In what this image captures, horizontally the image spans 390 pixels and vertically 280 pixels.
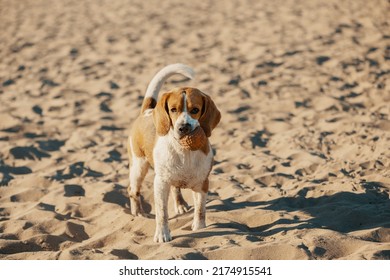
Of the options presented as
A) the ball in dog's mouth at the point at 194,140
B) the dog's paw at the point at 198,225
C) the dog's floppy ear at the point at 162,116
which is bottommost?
the dog's paw at the point at 198,225

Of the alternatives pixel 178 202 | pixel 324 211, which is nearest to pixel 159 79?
pixel 178 202

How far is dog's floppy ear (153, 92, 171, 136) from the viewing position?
12.5ft

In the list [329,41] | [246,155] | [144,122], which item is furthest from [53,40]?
[144,122]

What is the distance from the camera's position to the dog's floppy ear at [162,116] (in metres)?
3.82

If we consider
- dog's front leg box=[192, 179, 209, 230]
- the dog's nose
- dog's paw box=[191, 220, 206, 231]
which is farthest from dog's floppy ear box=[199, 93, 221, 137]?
dog's paw box=[191, 220, 206, 231]

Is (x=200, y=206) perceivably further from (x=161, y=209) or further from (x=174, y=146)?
(x=174, y=146)

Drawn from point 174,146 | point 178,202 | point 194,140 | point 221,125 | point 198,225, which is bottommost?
point 221,125

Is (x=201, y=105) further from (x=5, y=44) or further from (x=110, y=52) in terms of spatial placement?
(x=5, y=44)

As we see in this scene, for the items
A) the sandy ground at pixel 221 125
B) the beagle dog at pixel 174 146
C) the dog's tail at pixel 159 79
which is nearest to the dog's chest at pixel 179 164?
the beagle dog at pixel 174 146

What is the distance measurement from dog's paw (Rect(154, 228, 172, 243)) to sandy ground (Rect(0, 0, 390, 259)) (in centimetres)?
11

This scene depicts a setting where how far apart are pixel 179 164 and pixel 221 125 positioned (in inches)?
144

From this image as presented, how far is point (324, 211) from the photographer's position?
464 centimetres

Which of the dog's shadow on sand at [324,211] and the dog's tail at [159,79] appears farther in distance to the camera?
the dog's tail at [159,79]

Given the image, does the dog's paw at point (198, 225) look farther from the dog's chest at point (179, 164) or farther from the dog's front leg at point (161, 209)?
the dog's chest at point (179, 164)
